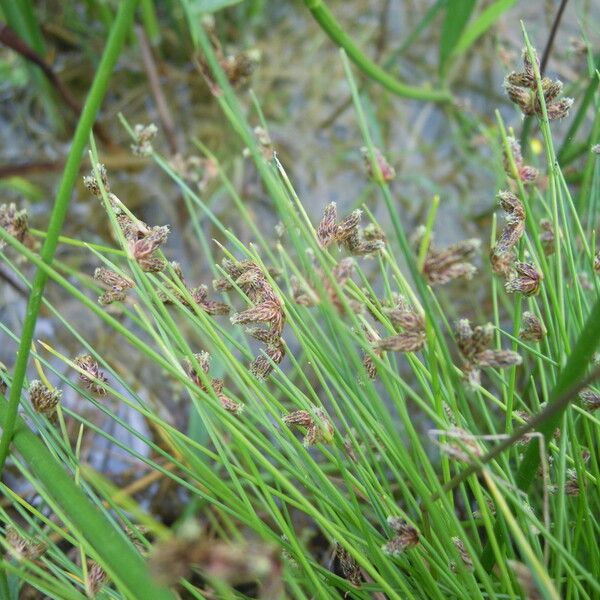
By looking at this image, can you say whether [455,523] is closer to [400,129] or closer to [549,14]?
[400,129]

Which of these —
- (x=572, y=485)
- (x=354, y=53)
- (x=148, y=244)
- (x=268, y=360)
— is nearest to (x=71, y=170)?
(x=148, y=244)

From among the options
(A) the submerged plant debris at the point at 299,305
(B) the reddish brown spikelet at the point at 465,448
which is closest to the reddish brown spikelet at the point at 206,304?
(A) the submerged plant debris at the point at 299,305

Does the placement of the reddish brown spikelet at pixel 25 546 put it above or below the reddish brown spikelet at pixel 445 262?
below

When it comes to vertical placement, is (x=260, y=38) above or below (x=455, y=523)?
above

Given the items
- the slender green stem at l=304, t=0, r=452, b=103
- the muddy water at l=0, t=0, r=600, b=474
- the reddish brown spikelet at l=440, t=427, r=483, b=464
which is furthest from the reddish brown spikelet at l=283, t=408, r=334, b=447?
the muddy water at l=0, t=0, r=600, b=474

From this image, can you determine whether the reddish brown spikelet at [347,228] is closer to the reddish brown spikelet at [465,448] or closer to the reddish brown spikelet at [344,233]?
the reddish brown spikelet at [344,233]

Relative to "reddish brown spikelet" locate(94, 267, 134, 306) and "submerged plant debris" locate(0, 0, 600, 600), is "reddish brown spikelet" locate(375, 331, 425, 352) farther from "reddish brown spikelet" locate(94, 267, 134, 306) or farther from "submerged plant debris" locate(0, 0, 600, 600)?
"reddish brown spikelet" locate(94, 267, 134, 306)

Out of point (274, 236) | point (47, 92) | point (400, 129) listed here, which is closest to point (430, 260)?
point (274, 236)
